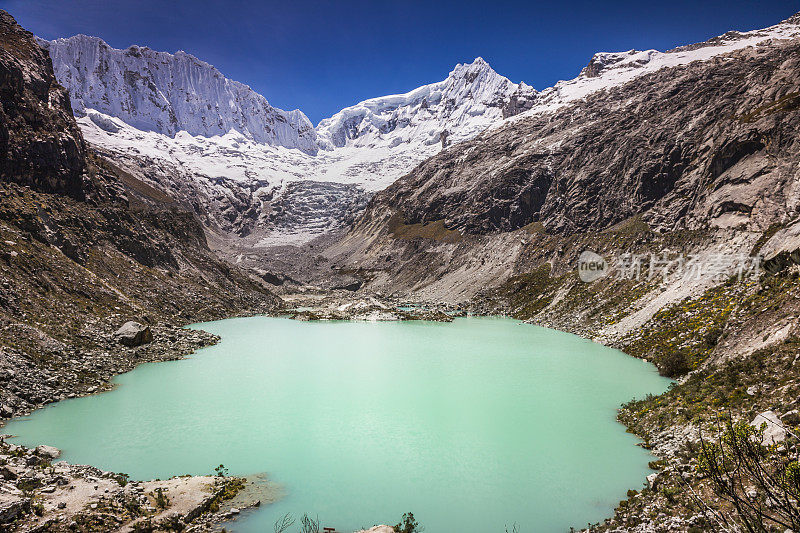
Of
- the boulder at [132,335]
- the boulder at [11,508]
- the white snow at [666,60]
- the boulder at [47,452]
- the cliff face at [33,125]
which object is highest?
the white snow at [666,60]

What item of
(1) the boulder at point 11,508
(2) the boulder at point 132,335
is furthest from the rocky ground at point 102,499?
(2) the boulder at point 132,335

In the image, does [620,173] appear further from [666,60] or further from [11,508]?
[666,60]

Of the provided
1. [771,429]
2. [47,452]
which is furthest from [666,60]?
[47,452]

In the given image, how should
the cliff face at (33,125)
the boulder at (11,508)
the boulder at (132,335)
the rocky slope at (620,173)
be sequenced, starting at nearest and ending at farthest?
the boulder at (11,508) < the boulder at (132,335) < the cliff face at (33,125) < the rocky slope at (620,173)

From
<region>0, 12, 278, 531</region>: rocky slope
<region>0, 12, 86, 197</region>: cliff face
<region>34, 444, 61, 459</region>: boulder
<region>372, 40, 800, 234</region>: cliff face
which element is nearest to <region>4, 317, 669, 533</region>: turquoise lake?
<region>34, 444, 61, 459</region>: boulder

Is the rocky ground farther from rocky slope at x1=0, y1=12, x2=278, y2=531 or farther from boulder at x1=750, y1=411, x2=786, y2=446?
boulder at x1=750, y1=411, x2=786, y2=446

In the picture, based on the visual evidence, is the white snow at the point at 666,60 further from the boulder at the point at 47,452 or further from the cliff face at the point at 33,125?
the boulder at the point at 47,452
